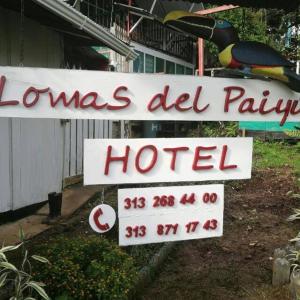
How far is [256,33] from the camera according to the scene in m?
16.4

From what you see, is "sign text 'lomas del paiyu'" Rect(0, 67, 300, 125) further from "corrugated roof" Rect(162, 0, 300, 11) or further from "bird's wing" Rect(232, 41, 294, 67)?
"corrugated roof" Rect(162, 0, 300, 11)

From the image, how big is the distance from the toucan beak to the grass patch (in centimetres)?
684

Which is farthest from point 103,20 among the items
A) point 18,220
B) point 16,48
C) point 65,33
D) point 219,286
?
point 219,286

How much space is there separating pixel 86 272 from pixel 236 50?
1.98 m

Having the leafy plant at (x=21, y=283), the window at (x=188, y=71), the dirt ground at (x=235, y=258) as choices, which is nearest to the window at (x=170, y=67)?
the window at (x=188, y=71)

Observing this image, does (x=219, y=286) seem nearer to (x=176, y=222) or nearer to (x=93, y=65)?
(x=176, y=222)

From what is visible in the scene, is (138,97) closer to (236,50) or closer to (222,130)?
(236,50)

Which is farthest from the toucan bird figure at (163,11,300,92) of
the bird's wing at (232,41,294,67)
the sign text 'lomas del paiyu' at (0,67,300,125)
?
the sign text 'lomas del paiyu' at (0,67,300,125)

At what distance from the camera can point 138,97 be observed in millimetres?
3211

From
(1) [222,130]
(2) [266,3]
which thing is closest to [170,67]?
(1) [222,130]

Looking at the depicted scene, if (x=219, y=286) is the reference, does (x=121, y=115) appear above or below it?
above

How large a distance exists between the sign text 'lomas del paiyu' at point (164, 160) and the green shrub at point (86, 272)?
0.69 m

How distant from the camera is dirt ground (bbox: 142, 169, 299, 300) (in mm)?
4059

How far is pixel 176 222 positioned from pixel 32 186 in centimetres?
337
